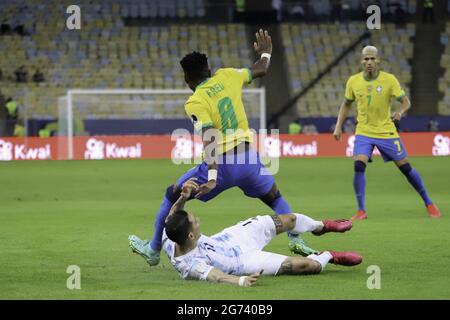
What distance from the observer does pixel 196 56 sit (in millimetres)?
10531

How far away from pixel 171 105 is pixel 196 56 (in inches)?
1032

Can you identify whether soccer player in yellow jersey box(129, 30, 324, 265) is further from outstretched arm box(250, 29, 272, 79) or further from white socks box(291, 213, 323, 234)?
white socks box(291, 213, 323, 234)

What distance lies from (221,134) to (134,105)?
2591 centimetres

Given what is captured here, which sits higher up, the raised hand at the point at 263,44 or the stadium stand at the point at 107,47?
the stadium stand at the point at 107,47

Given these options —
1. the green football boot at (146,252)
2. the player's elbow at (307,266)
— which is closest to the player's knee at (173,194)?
the green football boot at (146,252)

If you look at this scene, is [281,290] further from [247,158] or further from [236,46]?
[236,46]

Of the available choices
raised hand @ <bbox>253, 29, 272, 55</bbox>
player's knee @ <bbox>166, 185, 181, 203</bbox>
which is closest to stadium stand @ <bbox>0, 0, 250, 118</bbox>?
raised hand @ <bbox>253, 29, 272, 55</bbox>

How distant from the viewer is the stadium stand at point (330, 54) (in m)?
40.7

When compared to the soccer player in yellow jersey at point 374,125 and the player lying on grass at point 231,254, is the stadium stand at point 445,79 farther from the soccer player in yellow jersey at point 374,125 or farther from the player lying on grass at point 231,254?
the player lying on grass at point 231,254

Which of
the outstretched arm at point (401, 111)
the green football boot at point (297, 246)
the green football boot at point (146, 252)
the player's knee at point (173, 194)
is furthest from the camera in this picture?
the outstretched arm at point (401, 111)

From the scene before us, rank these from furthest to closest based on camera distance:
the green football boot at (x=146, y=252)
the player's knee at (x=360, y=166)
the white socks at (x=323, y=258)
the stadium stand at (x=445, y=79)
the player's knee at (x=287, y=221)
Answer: the stadium stand at (x=445, y=79), the player's knee at (x=360, y=166), the green football boot at (x=146, y=252), the player's knee at (x=287, y=221), the white socks at (x=323, y=258)

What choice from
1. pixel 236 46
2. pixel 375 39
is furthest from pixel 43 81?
pixel 375 39

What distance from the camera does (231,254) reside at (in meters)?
9.78

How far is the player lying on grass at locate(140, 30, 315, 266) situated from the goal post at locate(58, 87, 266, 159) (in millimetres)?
23533
